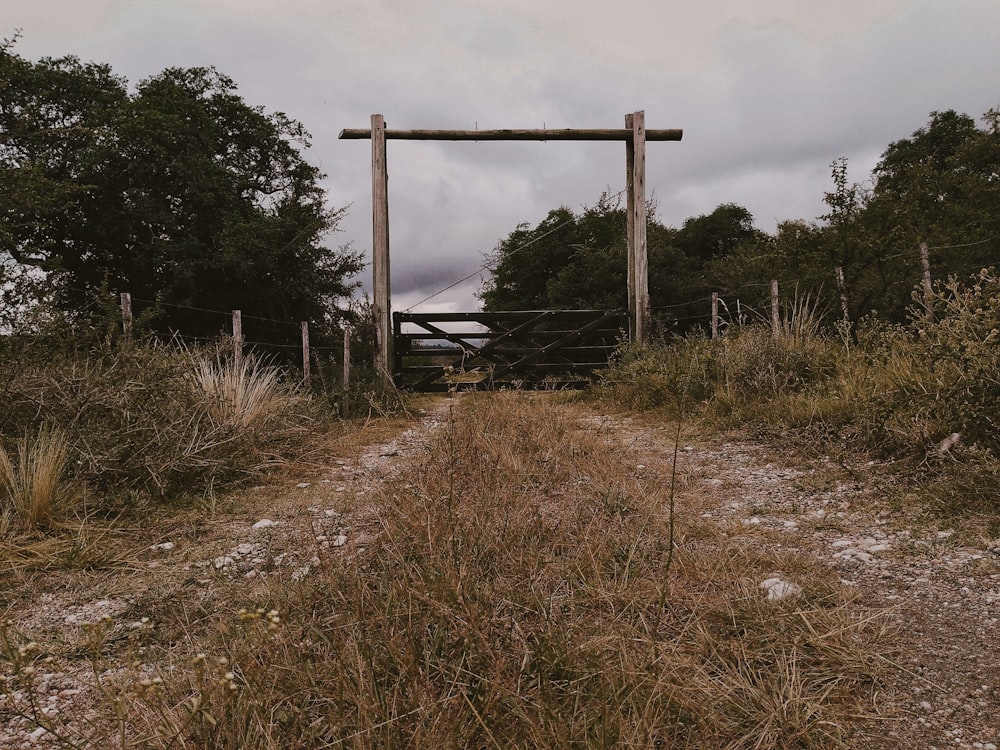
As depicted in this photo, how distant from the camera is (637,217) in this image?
9.38 m

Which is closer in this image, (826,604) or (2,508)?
(826,604)

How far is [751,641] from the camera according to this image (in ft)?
5.13

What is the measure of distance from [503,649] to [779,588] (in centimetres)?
102

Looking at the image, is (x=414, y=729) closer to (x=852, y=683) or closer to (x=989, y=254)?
(x=852, y=683)

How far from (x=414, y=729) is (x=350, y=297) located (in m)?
15.2

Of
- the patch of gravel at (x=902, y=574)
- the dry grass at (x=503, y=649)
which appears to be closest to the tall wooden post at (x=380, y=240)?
the patch of gravel at (x=902, y=574)

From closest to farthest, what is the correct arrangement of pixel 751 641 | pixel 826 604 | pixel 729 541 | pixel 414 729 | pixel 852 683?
pixel 414 729 < pixel 852 683 < pixel 751 641 < pixel 826 604 < pixel 729 541

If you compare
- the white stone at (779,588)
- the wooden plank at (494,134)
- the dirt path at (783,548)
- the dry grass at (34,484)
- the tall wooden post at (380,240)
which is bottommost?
the dirt path at (783,548)

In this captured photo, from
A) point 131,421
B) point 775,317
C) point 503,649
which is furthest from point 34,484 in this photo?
point 775,317

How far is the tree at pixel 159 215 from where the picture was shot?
1294 cm

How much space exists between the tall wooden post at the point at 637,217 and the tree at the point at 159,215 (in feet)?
26.8

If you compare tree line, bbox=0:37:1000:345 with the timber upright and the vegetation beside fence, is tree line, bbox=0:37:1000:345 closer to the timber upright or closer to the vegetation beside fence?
the timber upright

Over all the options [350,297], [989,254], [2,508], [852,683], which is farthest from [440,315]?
[989,254]

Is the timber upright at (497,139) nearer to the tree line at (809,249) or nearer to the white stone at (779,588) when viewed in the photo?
the tree line at (809,249)
